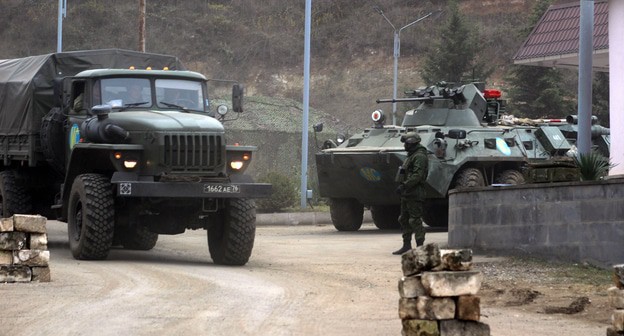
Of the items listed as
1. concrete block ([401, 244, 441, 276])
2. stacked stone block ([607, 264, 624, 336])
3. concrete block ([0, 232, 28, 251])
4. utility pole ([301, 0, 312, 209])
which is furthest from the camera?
utility pole ([301, 0, 312, 209])

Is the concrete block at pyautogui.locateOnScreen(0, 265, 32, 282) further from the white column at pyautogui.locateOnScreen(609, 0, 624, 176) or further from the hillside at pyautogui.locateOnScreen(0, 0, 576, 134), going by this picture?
the hillside at pyautogui.locateOnScreen(0, 0, 576, 134)

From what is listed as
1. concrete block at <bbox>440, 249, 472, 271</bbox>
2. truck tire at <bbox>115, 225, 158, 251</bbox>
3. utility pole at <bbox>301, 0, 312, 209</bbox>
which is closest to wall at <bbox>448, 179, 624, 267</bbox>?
truck tire at <bbox>115, 225, 158, 251</bbox>

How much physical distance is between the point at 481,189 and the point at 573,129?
8.35 m

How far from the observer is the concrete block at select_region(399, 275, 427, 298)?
29.2 feet

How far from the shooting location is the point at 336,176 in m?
23.3

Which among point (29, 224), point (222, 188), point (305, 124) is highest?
point (305, 124)

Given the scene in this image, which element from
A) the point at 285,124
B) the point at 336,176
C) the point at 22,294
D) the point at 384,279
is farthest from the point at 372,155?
the point at 285,124

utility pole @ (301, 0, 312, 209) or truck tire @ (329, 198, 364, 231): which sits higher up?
utility pole @ (301, 0, 312, 209)

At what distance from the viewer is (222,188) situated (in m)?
15.5

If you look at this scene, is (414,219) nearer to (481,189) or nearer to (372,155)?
(481,189)

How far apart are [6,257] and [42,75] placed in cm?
613

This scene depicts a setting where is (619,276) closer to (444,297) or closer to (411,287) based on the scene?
(444,297)

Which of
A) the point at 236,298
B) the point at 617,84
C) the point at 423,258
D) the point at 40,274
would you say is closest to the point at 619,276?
the point at 423,258

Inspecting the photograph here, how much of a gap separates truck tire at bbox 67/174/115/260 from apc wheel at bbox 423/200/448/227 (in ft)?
29.9
